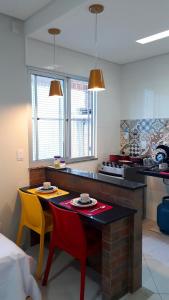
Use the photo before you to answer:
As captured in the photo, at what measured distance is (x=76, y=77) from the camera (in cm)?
346

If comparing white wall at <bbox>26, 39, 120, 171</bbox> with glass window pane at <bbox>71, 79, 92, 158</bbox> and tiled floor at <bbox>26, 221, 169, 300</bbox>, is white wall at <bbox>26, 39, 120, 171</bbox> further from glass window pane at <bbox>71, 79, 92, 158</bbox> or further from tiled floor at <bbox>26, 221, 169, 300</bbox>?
tiled floor at <bbox>26, 221, 169, 300</bbox>

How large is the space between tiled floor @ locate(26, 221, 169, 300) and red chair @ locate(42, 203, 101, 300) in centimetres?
31

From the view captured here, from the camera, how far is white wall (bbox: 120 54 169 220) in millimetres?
3596

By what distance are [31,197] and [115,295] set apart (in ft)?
3.71

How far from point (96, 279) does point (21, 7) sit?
2.83 metres

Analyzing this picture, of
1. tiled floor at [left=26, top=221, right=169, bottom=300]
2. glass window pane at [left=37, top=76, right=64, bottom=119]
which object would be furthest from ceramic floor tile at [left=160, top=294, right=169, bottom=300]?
glass window pane at [left=37, top=76, right=64, bottom=119]

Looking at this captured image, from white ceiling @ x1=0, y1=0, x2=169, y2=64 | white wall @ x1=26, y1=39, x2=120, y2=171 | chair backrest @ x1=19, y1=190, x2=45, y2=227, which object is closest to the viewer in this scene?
white ceiling @ x1=0, y1=0, x2=169, y2=64

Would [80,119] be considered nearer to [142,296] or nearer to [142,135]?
[142,135]

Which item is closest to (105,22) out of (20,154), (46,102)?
(46,102)

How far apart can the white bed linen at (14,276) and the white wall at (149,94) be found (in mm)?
2460

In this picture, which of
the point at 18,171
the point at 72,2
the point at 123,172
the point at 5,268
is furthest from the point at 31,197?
the point at 72,2

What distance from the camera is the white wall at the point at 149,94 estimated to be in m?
3.60

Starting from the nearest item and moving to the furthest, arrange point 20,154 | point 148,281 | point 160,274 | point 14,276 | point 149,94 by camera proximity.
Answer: point 14,276, point 148,281, point 160,274, point 20,154, point 149,94

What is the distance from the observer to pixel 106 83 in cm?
392
